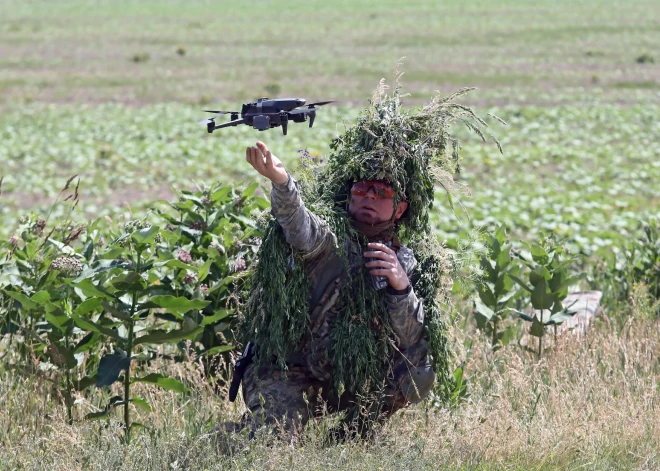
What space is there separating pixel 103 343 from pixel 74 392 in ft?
1.03

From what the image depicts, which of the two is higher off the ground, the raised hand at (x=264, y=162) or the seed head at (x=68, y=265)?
the raised hand at (x=264, y=162)

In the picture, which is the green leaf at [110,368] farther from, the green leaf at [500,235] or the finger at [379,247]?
the green leaf at [500,235]

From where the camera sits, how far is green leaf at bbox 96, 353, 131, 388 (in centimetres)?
421

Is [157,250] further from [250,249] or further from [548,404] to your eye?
[548,404]

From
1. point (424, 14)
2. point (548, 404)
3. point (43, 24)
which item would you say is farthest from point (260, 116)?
point (424, 14)

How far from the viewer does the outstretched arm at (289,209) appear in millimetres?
3621

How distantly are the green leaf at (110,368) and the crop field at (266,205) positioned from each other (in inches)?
4.3

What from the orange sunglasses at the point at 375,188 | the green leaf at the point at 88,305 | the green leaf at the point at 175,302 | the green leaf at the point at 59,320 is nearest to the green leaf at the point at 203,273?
the green leaf at the point at 175,302

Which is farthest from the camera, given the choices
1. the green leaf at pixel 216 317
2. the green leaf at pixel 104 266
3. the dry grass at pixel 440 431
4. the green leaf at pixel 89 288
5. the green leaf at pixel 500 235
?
the green leaf at pixel 500 235

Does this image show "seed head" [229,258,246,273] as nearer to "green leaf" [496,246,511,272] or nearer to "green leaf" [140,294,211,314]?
"green leaf" [140,294,211,314]

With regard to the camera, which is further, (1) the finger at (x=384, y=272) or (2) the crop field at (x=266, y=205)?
(2) the crop field at (x=266, y=205)

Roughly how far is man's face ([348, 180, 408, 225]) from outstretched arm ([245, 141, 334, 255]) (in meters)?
0.28

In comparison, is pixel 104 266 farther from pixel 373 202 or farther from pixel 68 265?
pixel 373 202

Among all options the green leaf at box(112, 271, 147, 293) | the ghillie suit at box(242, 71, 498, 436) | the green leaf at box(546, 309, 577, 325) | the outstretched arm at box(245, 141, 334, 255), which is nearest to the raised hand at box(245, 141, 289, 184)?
the outstretched arm at box(245, 141, 334, 255)
